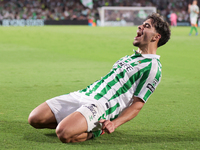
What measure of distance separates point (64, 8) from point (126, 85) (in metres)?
40.5

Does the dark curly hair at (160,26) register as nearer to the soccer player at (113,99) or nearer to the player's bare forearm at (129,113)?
the soccer player at (113,99)

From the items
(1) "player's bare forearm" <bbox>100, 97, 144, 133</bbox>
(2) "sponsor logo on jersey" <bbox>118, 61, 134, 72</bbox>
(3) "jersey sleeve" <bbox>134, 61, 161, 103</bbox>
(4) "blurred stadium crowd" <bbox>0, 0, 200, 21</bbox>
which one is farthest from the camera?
(4) "blurred stadium crowd" <bbox>0, 0, 200, 21</bbox>

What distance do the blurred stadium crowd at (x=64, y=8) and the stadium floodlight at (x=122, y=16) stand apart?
2.39 m

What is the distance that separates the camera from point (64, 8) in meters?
43.0

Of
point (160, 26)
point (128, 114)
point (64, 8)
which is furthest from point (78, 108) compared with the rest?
point (64, 8)

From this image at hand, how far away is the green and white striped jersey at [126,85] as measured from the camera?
364 cm

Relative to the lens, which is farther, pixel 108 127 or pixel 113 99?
pixel 113 99

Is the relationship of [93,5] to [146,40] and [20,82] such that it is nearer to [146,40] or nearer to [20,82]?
[20,82]

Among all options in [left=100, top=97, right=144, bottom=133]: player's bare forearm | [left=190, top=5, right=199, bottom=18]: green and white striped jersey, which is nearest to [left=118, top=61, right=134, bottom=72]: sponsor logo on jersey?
[left=100, top=97, right=144, bottom=133]: player's bare forearm

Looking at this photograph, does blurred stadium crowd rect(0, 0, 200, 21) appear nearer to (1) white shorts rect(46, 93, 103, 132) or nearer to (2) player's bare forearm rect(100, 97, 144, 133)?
(1) white shorts rect(46, 93, 103, 132)

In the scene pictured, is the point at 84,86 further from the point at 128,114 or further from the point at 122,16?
the point at 122,16

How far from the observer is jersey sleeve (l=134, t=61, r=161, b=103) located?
3602 millimetres

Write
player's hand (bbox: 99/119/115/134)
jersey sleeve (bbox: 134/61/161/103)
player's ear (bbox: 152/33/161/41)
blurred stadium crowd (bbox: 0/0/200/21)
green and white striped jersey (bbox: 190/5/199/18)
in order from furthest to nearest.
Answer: blurred stadium crowd (bbox: 0/0/200/21), green and white striped jersey (bbox: 190/5/199/18), player's ear (bbox: 152/33/161/41), jersey sleeve (bbox: 134/61/161/103), player's hand (bbox: 99/119/115/134)

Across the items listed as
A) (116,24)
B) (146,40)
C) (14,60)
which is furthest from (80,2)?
(146,40)
